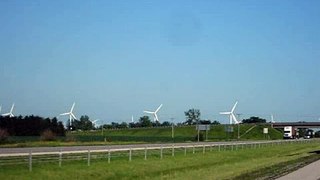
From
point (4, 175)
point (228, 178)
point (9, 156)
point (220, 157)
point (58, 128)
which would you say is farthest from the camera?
point (58, 128)

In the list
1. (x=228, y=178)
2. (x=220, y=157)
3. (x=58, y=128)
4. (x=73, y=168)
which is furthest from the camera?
(x=58, y=128)

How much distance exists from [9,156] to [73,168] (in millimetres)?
4867

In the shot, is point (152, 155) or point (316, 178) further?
point (152, 155)

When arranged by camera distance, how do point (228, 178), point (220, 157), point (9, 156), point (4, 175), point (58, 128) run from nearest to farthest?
point (4, 175) < point (228, 178) < point (9, 156) < point (220, 157) < point (58, 128)

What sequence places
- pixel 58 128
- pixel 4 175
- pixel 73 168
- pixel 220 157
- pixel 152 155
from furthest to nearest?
1. pixel 58 128
2. pixel 220 157
3. pixel 152 155
4. pixel 73 168
5. pixel 4 175

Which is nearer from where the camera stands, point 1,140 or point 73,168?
point 73,168

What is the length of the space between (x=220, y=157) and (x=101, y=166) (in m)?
22.8

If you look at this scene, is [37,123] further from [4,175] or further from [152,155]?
[4,175]

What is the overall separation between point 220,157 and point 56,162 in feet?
77.1

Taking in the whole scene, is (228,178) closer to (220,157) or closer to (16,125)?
(220,157)

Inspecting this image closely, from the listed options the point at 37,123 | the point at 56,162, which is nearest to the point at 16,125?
the point at 37,123

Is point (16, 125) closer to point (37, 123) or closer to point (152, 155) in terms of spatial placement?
point (37, 123)

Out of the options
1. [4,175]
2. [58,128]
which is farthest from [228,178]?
[58,128]

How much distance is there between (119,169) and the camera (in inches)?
1323
